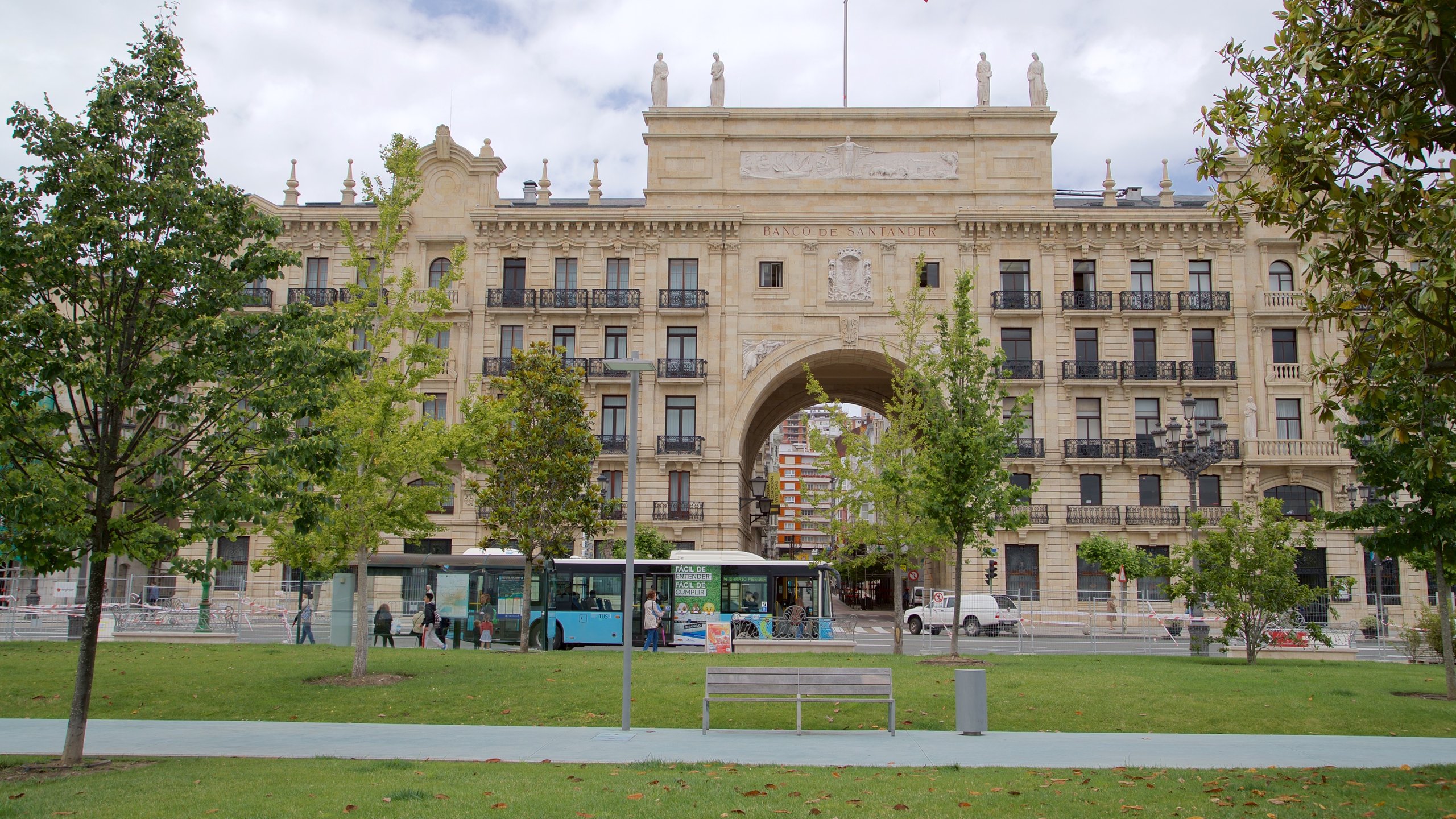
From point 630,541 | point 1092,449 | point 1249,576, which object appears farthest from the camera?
point 1092,449

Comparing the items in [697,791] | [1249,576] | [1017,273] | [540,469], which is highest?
[1017,273]

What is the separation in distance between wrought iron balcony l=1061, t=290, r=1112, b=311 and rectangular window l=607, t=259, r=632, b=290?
67.0 feet

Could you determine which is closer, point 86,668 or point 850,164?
point 86,668

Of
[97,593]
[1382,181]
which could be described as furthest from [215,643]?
[1382,181]

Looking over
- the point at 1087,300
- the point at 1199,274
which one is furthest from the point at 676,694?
the point at 1199,274

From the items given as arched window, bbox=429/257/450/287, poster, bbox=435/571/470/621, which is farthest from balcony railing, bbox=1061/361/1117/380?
arched window, bbox=429/257/450/287

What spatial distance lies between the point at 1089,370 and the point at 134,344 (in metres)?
43.7

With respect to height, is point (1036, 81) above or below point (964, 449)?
above

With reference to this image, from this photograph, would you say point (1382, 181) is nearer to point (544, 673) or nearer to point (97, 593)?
point (97, 593)

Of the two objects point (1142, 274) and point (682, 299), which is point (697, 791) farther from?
point (1142, 274)

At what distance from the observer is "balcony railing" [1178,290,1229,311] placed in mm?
49375

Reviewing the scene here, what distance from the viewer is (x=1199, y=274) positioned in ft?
165

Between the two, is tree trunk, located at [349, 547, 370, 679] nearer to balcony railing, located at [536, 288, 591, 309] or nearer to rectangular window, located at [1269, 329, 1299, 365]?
balcony railing, located at [536, 288, 591, 309]

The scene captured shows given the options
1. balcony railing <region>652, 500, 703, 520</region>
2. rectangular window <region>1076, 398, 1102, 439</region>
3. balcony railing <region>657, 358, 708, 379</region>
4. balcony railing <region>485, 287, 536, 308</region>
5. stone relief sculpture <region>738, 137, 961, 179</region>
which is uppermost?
stone relief sculpture <region>738, 137, 961, 179</region>
